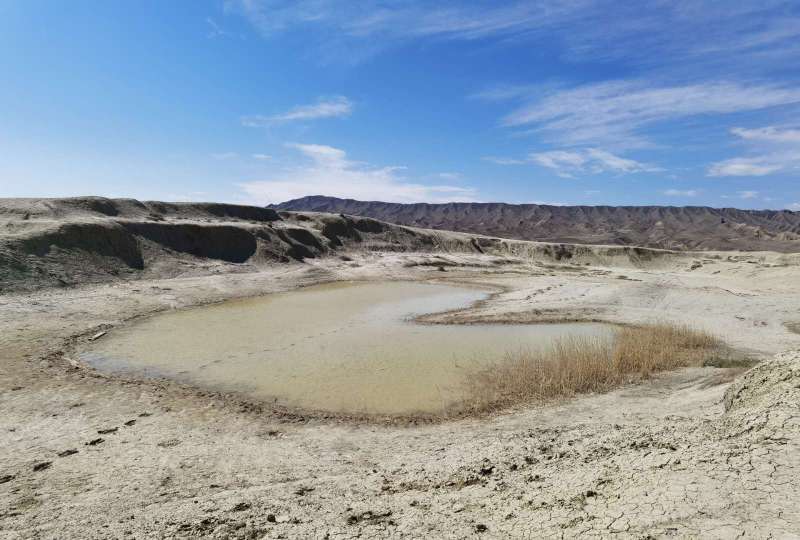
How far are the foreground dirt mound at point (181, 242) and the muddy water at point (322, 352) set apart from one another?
8.41 m

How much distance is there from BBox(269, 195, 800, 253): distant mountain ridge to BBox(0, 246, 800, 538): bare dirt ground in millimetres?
94655

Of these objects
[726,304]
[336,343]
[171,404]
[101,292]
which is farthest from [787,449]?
[101,292]

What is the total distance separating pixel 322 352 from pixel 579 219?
149 metres

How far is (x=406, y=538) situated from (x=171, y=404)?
726 centimetres

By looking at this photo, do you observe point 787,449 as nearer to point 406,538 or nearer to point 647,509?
point 647,509

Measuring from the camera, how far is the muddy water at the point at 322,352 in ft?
34.8

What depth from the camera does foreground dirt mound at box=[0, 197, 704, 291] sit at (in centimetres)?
2378

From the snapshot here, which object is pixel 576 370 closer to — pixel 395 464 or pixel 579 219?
pixel 395 464

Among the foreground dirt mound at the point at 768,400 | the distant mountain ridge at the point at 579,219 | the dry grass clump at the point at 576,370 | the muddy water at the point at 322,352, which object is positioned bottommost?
the muddy water at the point at 322,352

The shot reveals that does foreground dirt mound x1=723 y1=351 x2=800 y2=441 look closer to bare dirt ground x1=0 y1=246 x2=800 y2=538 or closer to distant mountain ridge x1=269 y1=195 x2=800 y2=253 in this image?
bare dirt ground x1=0 y1=246 x2=800 y2=538

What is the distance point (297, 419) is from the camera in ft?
29.0

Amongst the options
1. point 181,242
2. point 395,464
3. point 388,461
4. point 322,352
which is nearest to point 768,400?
point 395,464

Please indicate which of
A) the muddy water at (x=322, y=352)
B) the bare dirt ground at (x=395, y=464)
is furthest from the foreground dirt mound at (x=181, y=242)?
the bare dirt ground at (x=395, y=464)

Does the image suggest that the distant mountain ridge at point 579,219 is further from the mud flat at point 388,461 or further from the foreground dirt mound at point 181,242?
the mud flat at point 388,461
